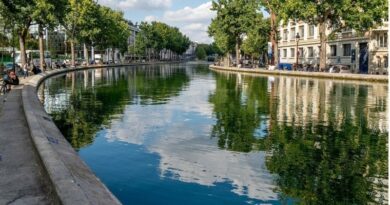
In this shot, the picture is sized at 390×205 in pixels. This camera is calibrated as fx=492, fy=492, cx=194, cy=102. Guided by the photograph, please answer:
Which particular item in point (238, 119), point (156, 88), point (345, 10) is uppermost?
point (345, 10)

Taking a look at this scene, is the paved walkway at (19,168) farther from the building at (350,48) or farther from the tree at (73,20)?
the tree at (73,20)

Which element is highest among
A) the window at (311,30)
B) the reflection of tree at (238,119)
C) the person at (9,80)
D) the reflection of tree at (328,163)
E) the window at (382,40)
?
the window at (311,30)

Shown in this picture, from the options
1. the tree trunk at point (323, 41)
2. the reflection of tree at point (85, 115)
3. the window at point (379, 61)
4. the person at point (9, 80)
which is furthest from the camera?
the window at point (379, 61)

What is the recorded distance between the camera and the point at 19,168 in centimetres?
983

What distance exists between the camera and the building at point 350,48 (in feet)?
199

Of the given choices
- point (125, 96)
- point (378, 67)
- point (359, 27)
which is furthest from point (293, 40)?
point (125, 96)

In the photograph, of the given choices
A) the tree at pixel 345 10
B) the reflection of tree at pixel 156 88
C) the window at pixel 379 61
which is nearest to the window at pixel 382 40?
the window at pixel 379 61

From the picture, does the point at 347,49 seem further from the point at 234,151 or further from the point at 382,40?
the point at 234,151

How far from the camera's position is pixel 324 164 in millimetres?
11695

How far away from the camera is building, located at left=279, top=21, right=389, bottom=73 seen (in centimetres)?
6066

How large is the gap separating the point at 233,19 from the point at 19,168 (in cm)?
7688

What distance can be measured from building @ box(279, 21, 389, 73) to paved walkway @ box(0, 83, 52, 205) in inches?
1846

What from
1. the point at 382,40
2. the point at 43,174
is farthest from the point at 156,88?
the point at 382,40

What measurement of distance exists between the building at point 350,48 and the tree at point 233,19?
9.43 meters
